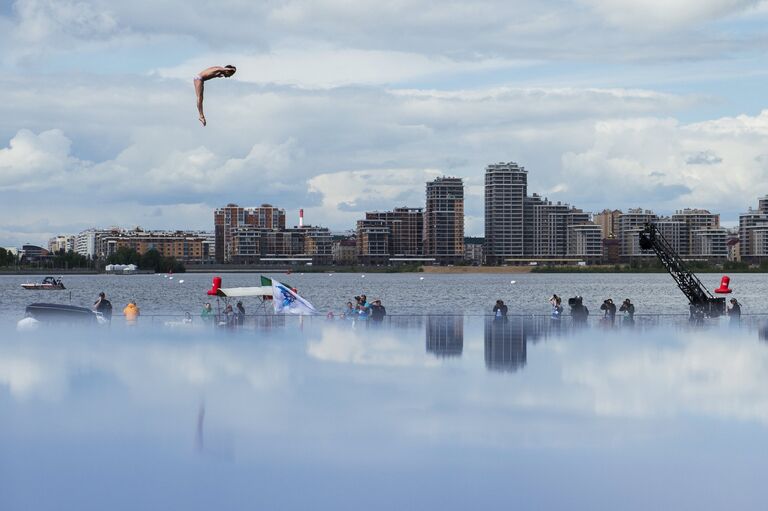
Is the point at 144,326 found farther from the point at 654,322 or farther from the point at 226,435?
the point at 226,435

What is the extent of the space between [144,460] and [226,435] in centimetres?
173

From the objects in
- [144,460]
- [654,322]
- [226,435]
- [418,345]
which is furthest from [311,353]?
[654,322]

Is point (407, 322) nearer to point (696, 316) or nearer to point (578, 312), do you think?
point (578, 312)

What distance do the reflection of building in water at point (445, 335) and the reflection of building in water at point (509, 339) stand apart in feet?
2.67

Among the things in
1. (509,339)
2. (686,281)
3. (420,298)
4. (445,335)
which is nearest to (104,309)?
(445,335)

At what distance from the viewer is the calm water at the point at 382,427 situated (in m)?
12.0

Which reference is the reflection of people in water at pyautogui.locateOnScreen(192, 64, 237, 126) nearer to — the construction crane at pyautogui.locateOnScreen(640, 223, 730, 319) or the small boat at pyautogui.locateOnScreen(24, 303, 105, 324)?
the small boat at pyautogui.locateOnScreen(24, 303, 105, 324)

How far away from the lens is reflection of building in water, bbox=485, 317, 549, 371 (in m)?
24.0

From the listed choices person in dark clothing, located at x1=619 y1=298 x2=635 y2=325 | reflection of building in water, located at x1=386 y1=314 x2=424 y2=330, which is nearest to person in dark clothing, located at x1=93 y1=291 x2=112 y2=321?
reflection of building in water, located at x1=386 y1=314 x2=424 y2=330

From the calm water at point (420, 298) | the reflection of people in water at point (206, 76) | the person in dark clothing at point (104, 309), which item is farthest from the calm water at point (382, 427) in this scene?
the calm water at point (420, 298)

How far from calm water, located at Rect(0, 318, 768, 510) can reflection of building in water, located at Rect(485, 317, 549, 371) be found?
8.0 inches

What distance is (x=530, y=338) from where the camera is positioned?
1216 inches

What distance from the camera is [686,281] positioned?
1834 inches

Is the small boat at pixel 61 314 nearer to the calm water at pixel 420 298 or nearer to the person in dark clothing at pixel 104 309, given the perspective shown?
the person in dark clothing at pixel 104 309
